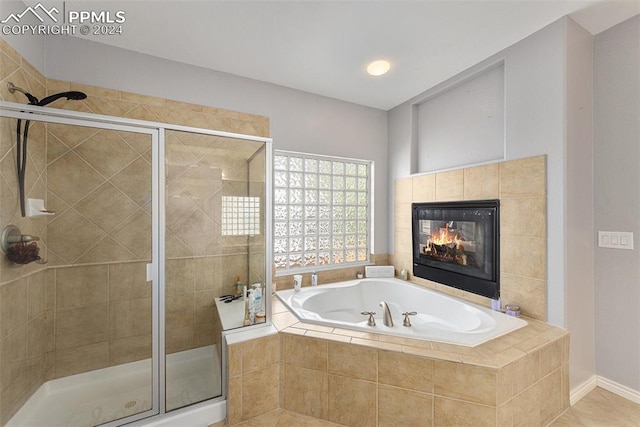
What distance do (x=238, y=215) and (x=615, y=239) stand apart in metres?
2.72

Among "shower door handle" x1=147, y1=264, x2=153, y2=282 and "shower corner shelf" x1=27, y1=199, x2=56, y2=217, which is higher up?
"shower corner shelf" x1=27, y1=199, x2=56, y2=217

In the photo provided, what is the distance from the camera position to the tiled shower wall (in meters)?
1.51

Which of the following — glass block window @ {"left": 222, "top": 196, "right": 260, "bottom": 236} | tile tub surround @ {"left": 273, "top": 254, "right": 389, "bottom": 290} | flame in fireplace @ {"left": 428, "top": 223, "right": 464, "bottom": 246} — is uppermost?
glass block window @ {"left": 222, "top": 196, "right": 260, "bottom": 236}

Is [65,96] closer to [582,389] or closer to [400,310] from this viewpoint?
[400,310]

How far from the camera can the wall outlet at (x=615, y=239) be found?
1.75 metres

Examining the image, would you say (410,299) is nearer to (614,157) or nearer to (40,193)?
(614,157)

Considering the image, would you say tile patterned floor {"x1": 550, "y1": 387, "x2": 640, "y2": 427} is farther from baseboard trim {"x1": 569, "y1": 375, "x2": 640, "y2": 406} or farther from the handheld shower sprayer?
the handheld shower sprayer

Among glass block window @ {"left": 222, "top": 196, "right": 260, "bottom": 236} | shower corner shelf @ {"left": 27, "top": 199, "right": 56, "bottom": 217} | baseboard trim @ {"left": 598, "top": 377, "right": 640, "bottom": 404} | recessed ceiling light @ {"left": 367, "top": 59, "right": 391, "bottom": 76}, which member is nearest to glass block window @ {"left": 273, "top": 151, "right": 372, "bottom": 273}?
glass block window @ {"left": 222, "top": 196, "right": 260, "bottom": 236}

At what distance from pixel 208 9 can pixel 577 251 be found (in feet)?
9.58

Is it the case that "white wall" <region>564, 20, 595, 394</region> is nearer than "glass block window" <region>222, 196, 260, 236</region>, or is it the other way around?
"white wall" <region>564, 20, 595, 394</region>

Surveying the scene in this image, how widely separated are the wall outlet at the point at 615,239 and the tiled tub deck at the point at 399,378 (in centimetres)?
73

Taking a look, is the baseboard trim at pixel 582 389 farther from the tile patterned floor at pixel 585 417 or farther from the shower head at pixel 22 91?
the shower head at pixel 22 91

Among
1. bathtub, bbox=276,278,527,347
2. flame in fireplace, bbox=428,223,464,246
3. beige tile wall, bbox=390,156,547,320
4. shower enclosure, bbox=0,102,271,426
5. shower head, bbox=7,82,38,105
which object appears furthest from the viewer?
flame in fireplace, bbox=428,223,464,246

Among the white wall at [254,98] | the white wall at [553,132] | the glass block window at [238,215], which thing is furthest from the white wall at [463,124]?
the glass block window at [238,215]
